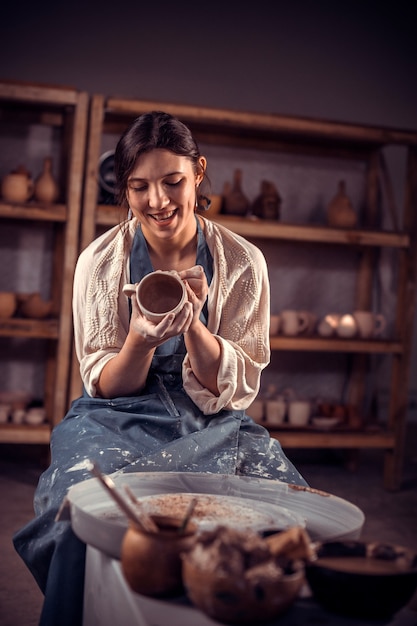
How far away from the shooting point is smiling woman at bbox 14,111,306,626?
1547 mm

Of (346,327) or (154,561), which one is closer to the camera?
(154,561)

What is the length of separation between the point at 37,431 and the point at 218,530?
110 inches

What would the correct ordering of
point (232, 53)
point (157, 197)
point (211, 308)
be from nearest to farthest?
1. point (157, 197)
2. point (211, 308)
3. point (232, 53)

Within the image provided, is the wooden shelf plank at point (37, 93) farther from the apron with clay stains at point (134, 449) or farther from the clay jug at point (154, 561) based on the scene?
the clay jug at point (154, 561)

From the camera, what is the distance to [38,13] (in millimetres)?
4188

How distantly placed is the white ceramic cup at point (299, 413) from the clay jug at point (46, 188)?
5.44ft

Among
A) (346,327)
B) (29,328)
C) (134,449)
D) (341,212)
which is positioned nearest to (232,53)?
(341,212)

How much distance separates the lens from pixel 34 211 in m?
3.50

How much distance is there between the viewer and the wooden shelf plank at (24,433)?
11.4 ft

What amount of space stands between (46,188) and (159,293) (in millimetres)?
2271

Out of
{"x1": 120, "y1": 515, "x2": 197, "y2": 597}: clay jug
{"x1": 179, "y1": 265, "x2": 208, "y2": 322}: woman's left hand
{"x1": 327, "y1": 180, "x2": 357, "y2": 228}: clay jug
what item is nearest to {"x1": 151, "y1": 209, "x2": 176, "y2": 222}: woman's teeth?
{"x1": 179, "y1": 265, "x2": 208, "y2": 322}: woman's left hand

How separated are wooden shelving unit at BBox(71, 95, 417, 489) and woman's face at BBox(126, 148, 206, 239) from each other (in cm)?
166

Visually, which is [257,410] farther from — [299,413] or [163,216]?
[163,216]

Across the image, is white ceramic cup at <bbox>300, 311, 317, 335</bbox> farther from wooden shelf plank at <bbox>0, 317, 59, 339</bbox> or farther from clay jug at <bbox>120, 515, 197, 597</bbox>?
clay jug at <bbox>120, 515, 197, 597</bbox>
